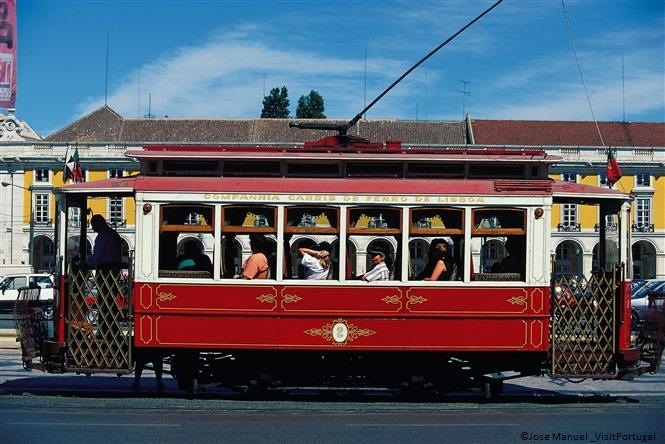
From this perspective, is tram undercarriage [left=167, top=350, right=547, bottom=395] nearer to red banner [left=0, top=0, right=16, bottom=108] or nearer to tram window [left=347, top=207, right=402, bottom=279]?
tram window [left=347, top=207, right=402, bottom=279]

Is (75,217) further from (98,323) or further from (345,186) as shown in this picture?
(345,186)

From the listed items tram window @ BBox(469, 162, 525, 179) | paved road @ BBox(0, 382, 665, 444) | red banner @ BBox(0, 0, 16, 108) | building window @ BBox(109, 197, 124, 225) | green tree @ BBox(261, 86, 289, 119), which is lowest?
paved road @ BBox(0, 382, 665, 444)

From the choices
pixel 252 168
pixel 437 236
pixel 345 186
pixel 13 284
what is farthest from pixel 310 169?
pixel 13 284

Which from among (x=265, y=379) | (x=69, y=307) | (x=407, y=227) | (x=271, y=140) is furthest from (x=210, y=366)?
(x=271, y=140)

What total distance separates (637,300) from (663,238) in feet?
→ 163

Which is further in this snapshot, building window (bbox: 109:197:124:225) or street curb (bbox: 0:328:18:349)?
street curb (bbox: 0:328:18:349)

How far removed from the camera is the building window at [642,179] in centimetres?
8112

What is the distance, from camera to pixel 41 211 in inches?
3159

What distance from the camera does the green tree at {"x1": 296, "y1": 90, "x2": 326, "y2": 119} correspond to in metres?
101

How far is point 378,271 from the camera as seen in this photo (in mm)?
13656

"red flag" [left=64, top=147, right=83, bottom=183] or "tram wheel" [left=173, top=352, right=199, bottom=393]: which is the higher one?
"red flag" [left=64, top=147, right=83, bottom=183]

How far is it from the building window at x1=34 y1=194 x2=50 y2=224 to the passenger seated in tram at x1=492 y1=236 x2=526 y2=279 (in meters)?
69.1

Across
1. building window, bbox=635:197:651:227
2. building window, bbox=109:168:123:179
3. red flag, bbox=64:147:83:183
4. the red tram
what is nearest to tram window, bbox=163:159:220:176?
the red tram

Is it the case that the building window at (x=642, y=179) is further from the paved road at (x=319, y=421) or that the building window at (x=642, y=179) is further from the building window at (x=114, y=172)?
the paved road at (x=319, y=421)
